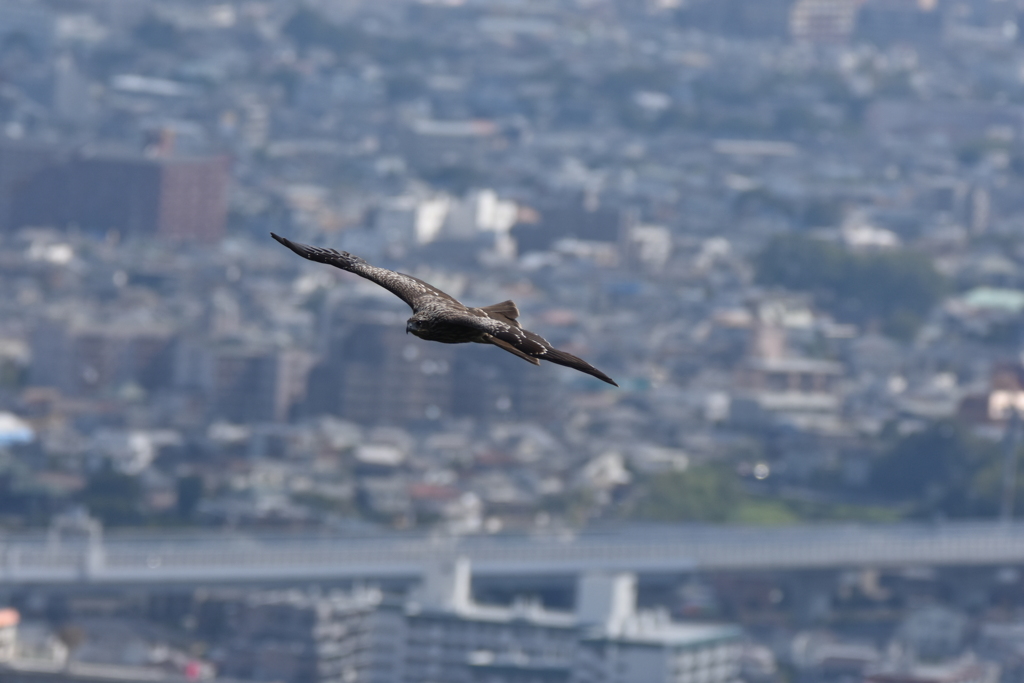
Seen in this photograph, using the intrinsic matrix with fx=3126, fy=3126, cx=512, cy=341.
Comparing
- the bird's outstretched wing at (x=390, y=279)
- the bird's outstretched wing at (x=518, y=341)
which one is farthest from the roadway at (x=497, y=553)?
the bird's outstretched wing at (x=518, y=341)

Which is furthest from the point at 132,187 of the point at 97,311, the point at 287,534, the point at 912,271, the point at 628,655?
the point at 628,655

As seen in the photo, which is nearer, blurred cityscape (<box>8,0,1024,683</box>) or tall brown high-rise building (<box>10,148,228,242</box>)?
blurred cityscape (<box>8,0,1024,683</box>)

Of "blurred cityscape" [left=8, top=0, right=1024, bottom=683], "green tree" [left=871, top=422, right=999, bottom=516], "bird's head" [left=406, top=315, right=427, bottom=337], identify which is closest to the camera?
"bird's head" [left=406, top=315, right=427, bottom=337]

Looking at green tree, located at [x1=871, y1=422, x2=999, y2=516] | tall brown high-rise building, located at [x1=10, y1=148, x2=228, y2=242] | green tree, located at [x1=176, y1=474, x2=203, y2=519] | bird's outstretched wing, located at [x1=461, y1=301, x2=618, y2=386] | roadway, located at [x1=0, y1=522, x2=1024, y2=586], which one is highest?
tall brown high-rise building, located at [x1=10, y1=148, x2=228, y2=242]

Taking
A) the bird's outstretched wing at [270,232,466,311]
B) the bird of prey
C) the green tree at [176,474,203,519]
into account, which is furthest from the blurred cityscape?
the bird of prey

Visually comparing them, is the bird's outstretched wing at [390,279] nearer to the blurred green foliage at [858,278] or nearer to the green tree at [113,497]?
the green tree at [113,497]

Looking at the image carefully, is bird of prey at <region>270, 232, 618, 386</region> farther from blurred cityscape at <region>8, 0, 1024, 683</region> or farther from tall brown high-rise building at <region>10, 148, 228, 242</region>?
tall brown high-rise building at <region>10, 148, 228, 242</region>
